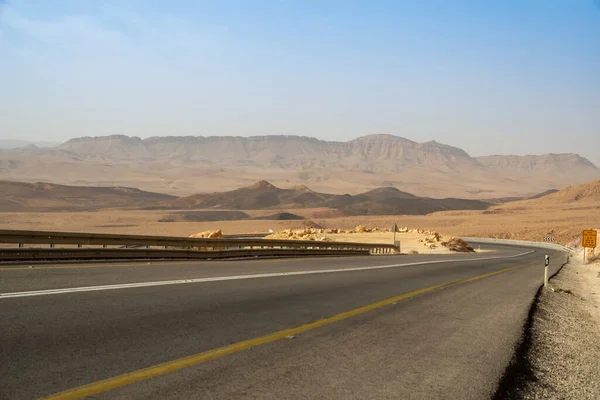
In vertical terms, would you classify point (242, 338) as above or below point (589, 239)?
above

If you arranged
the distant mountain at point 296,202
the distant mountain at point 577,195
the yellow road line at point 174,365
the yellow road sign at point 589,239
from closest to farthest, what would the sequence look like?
the yellow road line at point 174,365 → the yellow road sign at point 589,239 → the distant mountain at point 296,202 → the distant mountain at point 577,195

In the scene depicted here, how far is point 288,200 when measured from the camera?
164875 mm

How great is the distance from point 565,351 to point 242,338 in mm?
4801

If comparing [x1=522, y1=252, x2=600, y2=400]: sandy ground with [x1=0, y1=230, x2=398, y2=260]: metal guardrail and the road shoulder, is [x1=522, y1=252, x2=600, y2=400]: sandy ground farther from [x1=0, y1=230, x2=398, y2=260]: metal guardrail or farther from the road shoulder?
[x1=0, y1=230, x2=398, y2=260]: metal guardrail

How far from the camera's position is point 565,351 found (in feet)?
31.4

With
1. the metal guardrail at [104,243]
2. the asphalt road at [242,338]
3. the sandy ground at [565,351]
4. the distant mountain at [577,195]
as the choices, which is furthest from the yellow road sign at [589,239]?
the distant mountain at [577,195]

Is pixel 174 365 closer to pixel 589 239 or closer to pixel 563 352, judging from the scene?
pixel 563 352

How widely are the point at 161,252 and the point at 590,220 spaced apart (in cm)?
9754

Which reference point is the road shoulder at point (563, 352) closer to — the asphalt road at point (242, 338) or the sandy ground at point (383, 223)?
the asphalt road at point (242, 338)

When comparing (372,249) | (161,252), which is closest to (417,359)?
(161,252)

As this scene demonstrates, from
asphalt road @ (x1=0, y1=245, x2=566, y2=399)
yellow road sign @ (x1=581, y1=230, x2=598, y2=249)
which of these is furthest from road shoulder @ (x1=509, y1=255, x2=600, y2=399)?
yellow road sign @ (x1=581, y1=230, x2=598, y2=249)

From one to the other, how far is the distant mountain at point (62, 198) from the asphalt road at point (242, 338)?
108 meters

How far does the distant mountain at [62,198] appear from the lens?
123 m

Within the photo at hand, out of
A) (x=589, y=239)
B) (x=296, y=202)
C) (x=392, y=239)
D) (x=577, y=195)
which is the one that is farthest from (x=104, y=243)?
(x=577, y=195)
